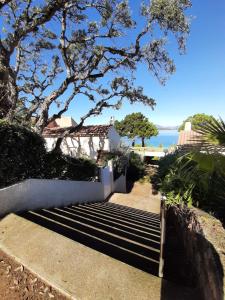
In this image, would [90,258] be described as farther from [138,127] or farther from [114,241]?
[138,127]

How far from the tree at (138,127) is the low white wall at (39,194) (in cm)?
3612

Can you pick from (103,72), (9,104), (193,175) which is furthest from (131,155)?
(193,175)

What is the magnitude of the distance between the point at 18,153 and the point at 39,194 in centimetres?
119

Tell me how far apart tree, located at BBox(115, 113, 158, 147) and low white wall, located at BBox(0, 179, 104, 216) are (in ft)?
119

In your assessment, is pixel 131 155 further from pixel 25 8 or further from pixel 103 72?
pixel 25 8

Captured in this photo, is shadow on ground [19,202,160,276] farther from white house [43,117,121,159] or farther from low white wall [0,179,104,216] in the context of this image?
white house [43,117,121,159]

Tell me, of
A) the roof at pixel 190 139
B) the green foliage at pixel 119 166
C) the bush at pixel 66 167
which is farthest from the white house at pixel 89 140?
the bush at pixel 66 167

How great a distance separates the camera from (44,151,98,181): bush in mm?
7441

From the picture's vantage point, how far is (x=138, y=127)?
44344mm

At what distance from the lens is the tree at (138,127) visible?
44134mm

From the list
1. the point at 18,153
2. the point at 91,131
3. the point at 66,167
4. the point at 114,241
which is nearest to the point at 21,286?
the point at 114,241

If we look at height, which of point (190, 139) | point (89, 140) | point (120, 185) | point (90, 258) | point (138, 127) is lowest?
point (120, 185)

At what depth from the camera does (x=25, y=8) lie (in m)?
10.2

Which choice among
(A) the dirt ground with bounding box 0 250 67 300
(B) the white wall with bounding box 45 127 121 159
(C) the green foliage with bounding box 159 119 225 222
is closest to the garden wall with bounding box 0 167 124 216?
(A) the dirt ground with bounding box 0 250 67 300
